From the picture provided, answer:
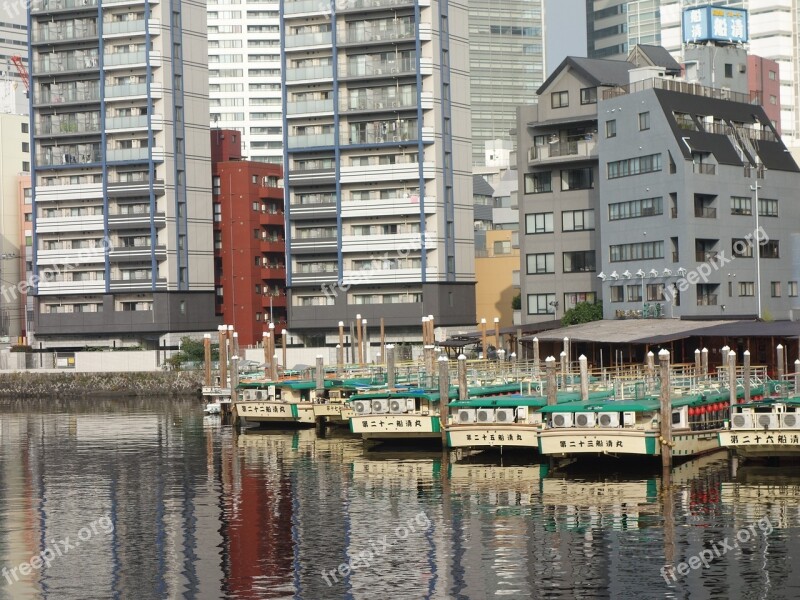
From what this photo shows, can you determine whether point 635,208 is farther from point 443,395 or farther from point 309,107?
point 443,395

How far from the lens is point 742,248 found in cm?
10288

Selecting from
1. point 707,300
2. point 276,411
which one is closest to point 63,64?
point 276,411

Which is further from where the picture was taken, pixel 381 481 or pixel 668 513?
pixel 381 481

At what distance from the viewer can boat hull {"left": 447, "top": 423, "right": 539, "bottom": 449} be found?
61875 mm

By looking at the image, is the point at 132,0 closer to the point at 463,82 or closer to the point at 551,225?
the point at 463,82

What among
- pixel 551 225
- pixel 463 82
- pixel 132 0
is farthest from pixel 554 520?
pixel 132 0

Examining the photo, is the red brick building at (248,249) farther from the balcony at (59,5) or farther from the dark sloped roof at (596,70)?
the dark sloped roof at (596,70)

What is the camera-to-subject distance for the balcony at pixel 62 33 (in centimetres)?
13712

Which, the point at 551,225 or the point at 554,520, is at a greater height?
the point at 551,225

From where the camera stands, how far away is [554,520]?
4756 cm

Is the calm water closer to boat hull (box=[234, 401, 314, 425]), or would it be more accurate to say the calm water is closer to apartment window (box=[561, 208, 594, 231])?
boat hull (box=[234, 401, 314, 425])

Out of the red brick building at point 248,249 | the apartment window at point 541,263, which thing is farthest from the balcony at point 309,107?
the apartment window at point 541,263

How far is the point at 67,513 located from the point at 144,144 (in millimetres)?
88536

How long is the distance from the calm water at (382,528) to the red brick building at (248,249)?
70285 millimetres
